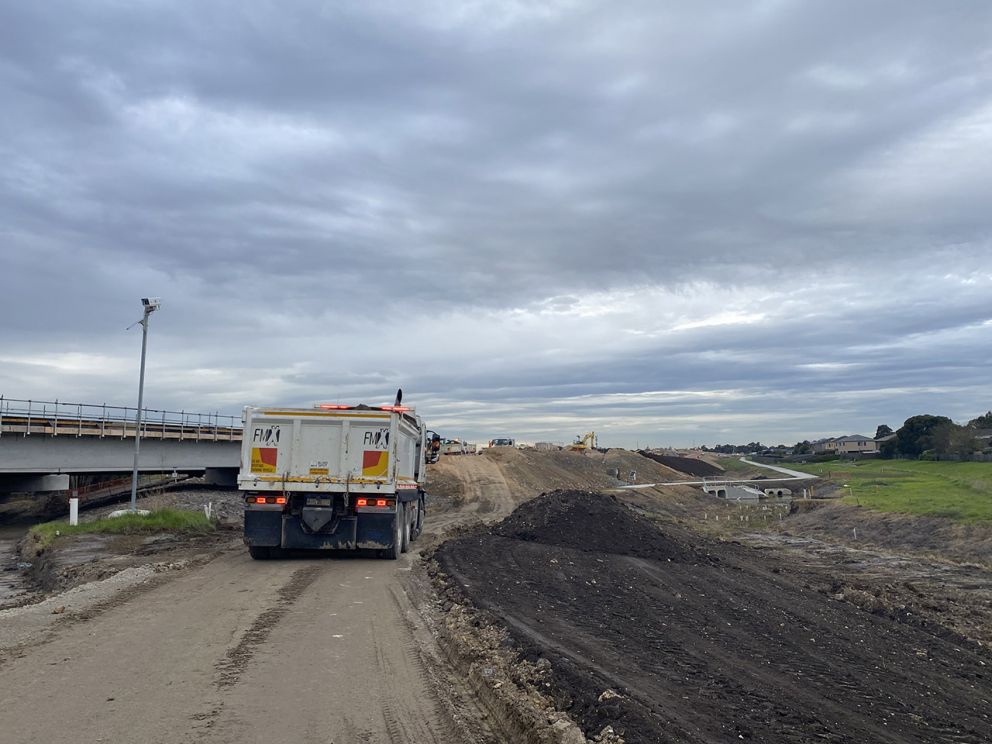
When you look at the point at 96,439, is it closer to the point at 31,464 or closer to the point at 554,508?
the point at 31,464

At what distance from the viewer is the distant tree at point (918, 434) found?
90500 millimetres

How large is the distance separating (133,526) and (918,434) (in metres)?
92.6

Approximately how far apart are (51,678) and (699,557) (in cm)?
1518

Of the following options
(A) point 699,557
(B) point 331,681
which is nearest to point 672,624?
(B) point 331,681

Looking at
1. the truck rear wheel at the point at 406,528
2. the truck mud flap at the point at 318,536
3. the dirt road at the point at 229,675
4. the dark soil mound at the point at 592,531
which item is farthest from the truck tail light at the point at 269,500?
the dark soil mound at the point at 592,531

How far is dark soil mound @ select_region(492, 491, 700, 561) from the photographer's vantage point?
2020 centimetres

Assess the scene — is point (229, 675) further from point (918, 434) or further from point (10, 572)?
point (918, 434)

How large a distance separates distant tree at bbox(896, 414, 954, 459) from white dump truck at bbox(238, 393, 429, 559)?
86222mm

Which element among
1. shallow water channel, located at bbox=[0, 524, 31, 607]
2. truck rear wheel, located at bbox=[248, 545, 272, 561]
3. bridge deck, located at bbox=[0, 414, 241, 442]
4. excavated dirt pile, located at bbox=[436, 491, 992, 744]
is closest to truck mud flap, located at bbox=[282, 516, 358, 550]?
truck rear wheel, located at bbox=[248, 545, 272, 561]

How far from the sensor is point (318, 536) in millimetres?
17047

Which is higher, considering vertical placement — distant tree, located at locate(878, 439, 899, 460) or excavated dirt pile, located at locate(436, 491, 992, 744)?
distant tree, located at locate(878, 439, 899, 460)

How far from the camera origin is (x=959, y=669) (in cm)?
1076

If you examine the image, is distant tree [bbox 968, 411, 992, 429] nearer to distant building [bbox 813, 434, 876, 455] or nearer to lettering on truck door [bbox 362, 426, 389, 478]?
distant building [bbox 813, 434, 876, 455]

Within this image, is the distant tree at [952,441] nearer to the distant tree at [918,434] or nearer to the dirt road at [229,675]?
the distant tree at [918,434]
